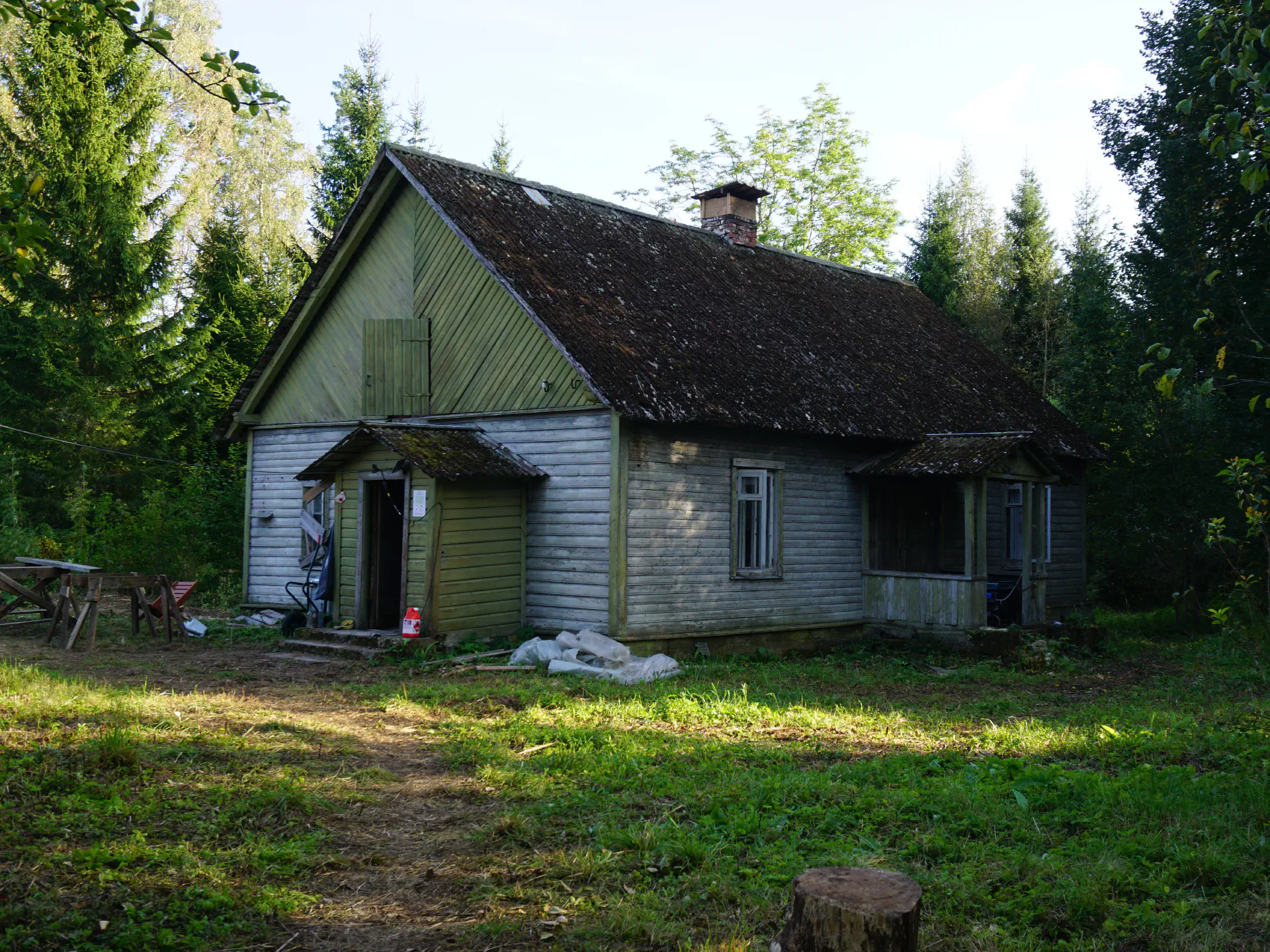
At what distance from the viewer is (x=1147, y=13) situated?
65.0 feet

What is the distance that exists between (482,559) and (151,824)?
8.64 meters

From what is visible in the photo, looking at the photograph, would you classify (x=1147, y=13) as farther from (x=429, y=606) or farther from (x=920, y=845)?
(x=920, y=845)

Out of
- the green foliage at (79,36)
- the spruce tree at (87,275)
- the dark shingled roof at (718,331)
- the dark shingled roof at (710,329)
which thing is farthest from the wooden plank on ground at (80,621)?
the spruce tree at (87,275)

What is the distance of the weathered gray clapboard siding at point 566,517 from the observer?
47.3 ft

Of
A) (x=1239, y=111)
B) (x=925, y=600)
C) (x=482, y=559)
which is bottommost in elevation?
(x=925, y=600)

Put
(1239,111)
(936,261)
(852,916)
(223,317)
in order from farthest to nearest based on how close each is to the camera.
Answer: (936,261)
(223,317)
(1239,111)
(852,916)

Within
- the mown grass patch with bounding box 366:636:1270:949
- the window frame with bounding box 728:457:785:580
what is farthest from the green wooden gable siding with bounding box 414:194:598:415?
the mown grass patch with bounding box 366:636:1270:949

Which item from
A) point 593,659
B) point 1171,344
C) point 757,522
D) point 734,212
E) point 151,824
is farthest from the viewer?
point 734,212

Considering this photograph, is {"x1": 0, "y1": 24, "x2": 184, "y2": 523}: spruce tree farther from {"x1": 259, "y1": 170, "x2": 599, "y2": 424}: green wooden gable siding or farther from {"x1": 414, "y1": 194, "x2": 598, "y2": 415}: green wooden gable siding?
{"x1": 414, "y1": 194, "x2": 598, "y2": 415}: green wooden gable siding

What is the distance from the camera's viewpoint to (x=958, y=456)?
1666 centimetres

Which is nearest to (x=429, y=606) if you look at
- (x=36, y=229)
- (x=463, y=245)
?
(x=463, y=245)

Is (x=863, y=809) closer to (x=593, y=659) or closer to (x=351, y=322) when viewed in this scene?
(x=593, y=659)

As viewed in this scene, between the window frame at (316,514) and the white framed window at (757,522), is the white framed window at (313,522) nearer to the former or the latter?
the window frame at (316,514)

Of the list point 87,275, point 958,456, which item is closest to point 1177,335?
point 958,456
